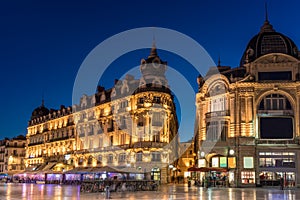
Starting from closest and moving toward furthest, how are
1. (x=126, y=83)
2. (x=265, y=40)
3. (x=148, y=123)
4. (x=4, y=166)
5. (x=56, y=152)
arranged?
(x=265, y=40) → (x=148, y=123) → (x=126, y=83) → (x=56, y=152) → (x=4, y=166)

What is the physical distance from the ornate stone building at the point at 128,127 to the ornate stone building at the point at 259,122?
10750 mm

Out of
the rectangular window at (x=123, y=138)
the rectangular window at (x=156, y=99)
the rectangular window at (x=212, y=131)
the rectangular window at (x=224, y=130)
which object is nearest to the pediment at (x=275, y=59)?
the rectangular window at (x=224, y=130)

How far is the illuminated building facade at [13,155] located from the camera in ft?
401

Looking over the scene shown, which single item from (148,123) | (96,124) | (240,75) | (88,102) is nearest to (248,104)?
(240,75)

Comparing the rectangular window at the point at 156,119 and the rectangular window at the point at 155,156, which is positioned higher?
the rectangular window at the point at 156,119

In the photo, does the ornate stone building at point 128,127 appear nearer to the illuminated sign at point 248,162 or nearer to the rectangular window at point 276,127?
the illuminated sign at point 248,162

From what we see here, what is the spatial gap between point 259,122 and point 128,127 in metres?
23.6

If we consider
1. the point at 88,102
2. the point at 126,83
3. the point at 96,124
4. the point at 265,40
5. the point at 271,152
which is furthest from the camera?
the point at 88,102

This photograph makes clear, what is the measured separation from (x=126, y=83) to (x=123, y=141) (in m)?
10.4

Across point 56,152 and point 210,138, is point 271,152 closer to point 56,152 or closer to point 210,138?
point 210,138

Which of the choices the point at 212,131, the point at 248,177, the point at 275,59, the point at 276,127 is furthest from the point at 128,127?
the point at 275,59

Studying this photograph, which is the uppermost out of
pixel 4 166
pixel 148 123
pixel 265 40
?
pixel 265 40

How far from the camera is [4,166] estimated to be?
4993 inches

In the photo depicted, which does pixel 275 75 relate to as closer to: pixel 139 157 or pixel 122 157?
pixel 139 157
